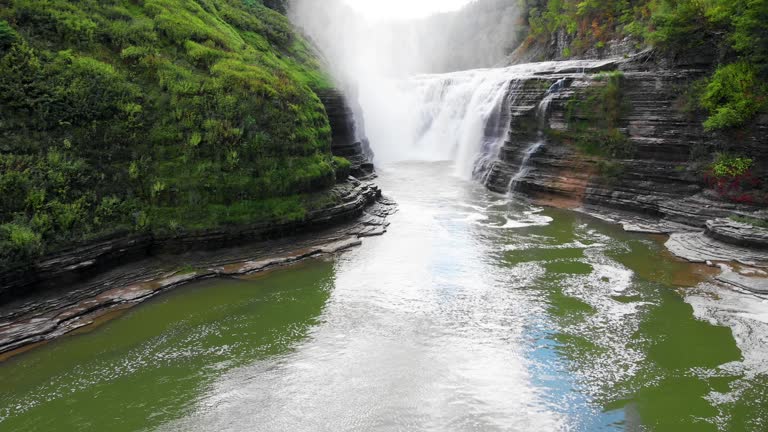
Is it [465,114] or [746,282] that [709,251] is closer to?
[746,282]

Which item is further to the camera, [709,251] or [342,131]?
[342,131]

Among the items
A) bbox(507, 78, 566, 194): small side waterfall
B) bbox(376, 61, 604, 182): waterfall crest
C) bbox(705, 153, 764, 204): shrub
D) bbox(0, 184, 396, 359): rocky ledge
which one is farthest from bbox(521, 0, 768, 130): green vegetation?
bbox(0, 184, 396, 359): rocky ledge

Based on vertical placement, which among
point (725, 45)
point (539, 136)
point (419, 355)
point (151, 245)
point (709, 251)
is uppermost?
point (725, 45)

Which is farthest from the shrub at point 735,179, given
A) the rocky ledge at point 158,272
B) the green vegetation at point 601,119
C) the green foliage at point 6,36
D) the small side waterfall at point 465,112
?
the green foliage at point 6,36

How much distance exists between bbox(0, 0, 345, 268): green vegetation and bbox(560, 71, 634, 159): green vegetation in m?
12.3

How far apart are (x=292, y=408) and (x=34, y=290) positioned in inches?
309

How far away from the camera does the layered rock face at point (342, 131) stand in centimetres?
2744

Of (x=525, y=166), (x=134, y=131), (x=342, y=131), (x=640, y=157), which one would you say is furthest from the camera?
(x=342, y=131)

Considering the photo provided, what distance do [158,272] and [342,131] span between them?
16055 millimetres

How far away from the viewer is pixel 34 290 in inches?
466

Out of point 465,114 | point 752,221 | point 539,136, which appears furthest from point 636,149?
point 465,114

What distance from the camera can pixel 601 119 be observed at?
22516 mm

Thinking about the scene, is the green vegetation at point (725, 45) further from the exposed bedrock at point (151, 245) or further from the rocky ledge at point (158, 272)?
the exposed bedrock at point (151, 245)

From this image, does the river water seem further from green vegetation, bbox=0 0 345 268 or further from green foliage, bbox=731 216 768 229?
→ green foliage, bbox=731 216 768 229
